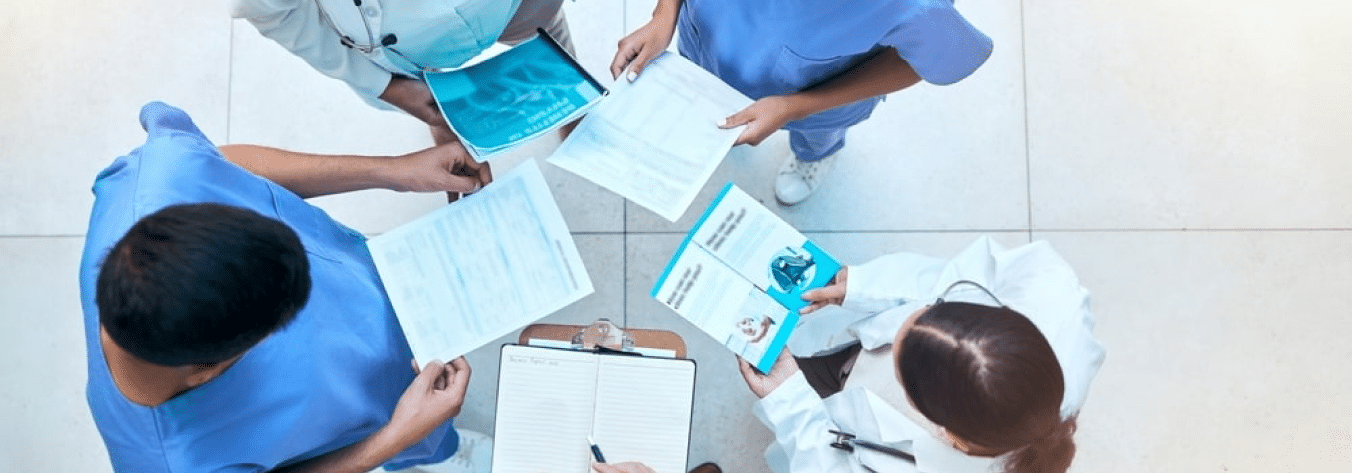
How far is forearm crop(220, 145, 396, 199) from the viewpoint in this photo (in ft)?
4.34

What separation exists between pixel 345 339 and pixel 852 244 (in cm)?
120

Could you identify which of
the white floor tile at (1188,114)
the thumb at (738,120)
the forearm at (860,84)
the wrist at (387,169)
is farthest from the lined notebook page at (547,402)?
the white floor tile at (1188,114)

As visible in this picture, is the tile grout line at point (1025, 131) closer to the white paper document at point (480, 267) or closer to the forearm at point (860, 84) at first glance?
the forearm at point (860, 84)

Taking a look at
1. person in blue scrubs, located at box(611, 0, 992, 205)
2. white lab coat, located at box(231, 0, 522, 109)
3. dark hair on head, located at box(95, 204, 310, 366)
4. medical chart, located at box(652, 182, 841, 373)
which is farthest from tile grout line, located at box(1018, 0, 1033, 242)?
dark hair on head, located at box(95, 204, 310, 366)

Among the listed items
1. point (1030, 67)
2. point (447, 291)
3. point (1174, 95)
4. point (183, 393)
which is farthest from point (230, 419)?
point (1174, 95)

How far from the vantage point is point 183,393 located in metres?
1.02

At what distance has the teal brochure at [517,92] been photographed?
1.34 meters

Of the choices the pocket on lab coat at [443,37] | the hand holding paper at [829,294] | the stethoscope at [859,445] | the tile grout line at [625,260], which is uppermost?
the pocket on lab coat at [443,37]

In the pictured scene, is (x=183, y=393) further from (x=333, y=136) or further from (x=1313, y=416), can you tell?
(x=1313, y=416)

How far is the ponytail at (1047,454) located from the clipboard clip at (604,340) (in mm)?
620

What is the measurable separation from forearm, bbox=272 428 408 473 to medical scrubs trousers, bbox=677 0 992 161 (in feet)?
2.72

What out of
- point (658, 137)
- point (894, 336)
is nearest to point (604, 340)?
point (658, 137)

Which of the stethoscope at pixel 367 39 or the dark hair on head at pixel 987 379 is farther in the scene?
the stethoscope at pixel 367 39

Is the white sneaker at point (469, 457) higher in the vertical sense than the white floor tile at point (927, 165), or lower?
lower
